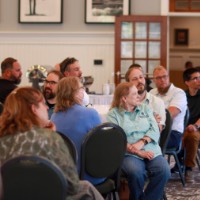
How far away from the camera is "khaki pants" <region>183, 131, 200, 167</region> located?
16.7 feet

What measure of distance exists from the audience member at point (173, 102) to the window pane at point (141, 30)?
12.3 ft

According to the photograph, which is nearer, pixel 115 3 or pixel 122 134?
pixel 122 134

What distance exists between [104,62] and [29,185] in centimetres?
708

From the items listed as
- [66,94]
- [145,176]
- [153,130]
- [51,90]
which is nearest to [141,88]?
[153,130]

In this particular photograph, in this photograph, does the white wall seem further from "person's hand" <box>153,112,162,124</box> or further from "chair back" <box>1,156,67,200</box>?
"chair back" <box>1,156,67,200</box>

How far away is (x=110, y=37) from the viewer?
8.99 metres

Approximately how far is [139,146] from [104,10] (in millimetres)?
5683

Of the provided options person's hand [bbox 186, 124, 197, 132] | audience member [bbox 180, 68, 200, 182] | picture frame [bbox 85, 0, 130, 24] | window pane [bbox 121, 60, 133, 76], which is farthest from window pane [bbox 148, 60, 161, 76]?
person's hand [bbox 186, 124, 197, 132]

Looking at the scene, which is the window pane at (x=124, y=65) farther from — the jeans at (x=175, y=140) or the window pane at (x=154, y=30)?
the jeans at (x=175, y=140)

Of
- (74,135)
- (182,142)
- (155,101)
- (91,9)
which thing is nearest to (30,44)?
(91,9)

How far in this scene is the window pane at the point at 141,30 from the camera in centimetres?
879

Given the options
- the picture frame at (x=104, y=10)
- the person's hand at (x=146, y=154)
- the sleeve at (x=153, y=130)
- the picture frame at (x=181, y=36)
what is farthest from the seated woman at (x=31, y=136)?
the picture frame at (x=181, y=36)

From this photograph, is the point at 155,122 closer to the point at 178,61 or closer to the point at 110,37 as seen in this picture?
the point at 110,37

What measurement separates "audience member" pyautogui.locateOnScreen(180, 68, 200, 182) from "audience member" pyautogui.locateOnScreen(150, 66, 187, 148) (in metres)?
0.39
